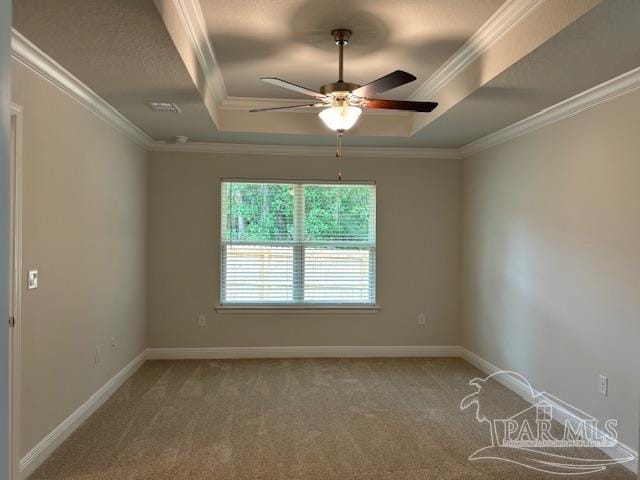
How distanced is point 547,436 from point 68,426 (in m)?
3.37

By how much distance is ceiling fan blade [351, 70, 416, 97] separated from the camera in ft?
7.71

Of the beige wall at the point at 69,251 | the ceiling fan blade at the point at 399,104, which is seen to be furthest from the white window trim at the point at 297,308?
the ceiling fan blade at the point at 399,104

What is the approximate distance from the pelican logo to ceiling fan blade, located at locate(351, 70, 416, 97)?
2350 millimetres

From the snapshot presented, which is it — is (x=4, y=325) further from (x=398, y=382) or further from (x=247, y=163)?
(x=247, y=163)

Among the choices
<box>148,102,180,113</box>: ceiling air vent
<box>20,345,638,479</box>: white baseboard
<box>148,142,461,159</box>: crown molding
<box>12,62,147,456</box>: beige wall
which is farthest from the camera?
<box>148,142,461,159</box>: crown molding

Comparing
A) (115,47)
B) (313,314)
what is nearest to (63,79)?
(115,47)

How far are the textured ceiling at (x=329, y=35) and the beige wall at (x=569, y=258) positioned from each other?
118cm

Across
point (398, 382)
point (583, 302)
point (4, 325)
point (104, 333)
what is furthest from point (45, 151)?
point (583, 302)

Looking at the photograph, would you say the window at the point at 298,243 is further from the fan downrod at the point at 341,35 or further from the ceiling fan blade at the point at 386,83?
the ceiling fan blade at the point at 386,83

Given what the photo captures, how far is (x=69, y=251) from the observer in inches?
123

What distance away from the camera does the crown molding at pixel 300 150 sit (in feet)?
16.4

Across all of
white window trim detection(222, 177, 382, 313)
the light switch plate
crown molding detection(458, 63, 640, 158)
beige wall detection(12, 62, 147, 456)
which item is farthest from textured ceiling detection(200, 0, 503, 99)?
the light switch plate

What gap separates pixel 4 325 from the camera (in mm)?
900

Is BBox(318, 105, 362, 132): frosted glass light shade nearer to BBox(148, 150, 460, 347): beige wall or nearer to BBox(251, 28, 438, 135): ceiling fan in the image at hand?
BBox(251, 28, 438, 135): ceiling fan
